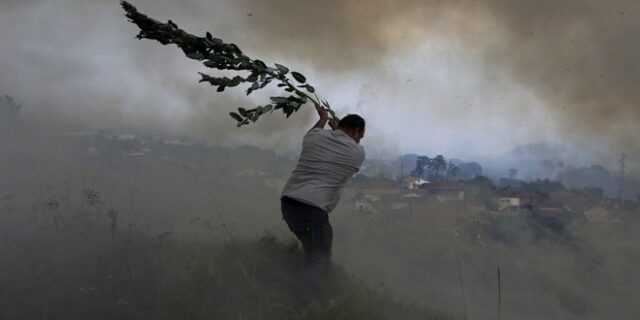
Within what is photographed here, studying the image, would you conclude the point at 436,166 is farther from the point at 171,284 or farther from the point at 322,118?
the point at 171,284

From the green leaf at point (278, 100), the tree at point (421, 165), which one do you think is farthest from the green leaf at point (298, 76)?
the tree at point (421, 165)

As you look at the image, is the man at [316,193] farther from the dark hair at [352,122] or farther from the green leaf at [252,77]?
the green leaf at [252,77]

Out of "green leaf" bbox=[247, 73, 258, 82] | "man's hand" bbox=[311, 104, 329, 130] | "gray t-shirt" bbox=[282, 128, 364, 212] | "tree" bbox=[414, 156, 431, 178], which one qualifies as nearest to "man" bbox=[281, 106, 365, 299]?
"gray t-shirt" bbox=[282, 128, 364, 212]

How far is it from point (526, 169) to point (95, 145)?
5.13m

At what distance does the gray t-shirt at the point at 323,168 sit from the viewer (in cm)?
360

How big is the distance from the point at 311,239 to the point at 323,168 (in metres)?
0.50

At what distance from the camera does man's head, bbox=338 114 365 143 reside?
150 inches

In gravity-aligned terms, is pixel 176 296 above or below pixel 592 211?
below

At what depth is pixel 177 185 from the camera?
18.8 feet

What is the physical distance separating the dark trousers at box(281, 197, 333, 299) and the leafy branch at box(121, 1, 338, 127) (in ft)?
2.26

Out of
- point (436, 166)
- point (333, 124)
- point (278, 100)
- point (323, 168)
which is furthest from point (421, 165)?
point (278, 100)

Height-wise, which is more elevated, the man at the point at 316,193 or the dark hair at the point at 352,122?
the dark hair at the point at 352,122

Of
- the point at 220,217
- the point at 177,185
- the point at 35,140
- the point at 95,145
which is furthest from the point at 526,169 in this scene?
the point at 35,140

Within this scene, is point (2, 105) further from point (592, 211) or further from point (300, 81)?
point (592, 211)
